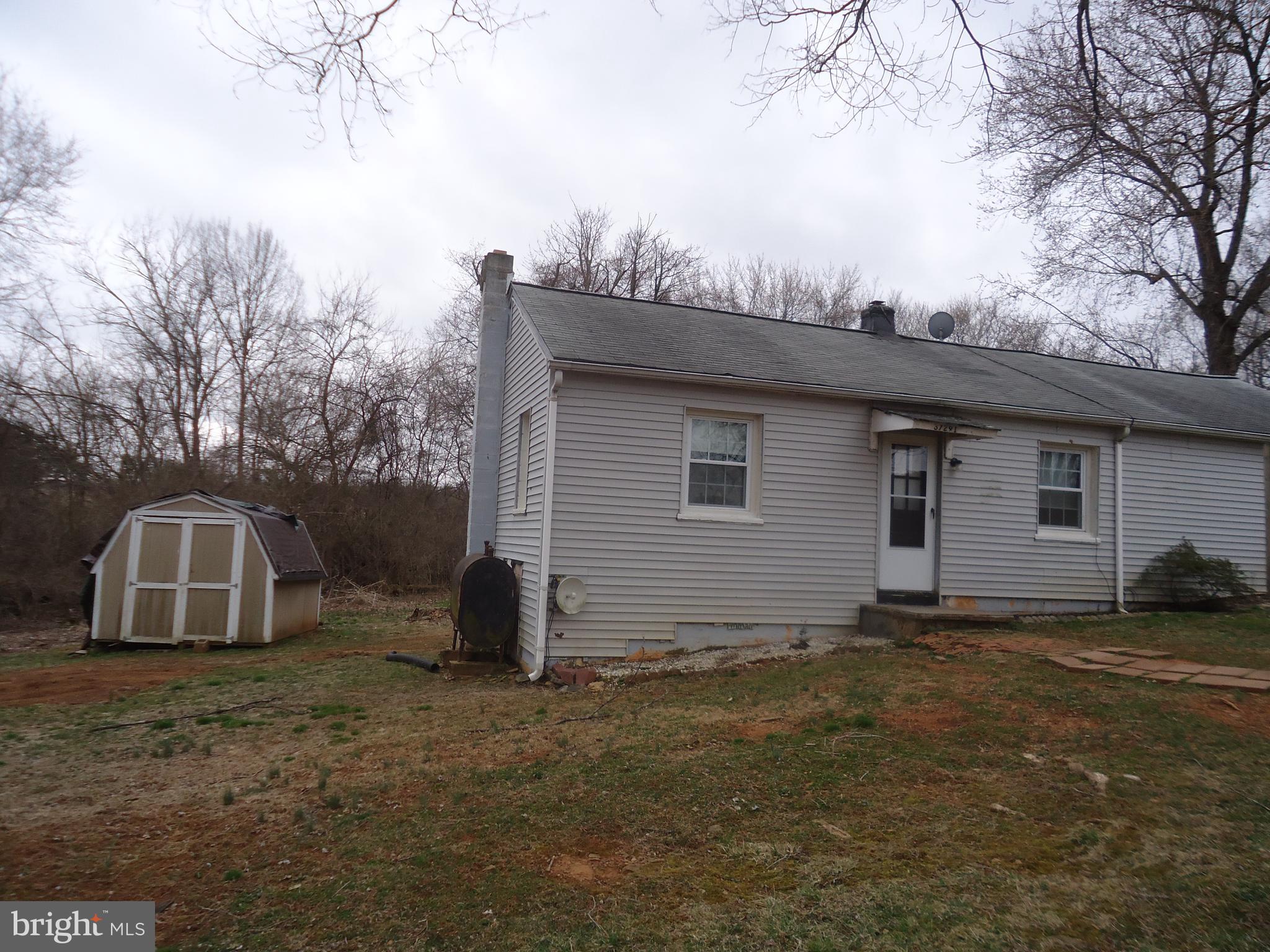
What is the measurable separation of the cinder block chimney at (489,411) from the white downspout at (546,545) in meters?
3.74

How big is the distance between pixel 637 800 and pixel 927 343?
37.0 feet

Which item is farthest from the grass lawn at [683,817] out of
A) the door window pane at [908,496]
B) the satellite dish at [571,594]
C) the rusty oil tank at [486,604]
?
the door window pane at [908,496]

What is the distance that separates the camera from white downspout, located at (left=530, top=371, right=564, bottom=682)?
8594mm

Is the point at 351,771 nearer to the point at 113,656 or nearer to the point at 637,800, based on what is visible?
the point at 637,800

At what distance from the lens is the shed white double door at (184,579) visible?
11.8 m

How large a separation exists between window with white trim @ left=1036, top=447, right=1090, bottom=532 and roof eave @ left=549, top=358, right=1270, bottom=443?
0.56 meters

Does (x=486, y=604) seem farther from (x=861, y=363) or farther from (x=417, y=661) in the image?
(x=861, y=363)

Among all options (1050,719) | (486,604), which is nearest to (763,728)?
(1050,719)

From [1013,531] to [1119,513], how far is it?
5.94 feet

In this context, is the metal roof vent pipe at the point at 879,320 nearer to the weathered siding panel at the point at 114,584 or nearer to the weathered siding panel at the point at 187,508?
the weathered siding panel at the point at 187,508

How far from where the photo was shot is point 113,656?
1116 centimetres

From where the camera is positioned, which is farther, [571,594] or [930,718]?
[571,594]
